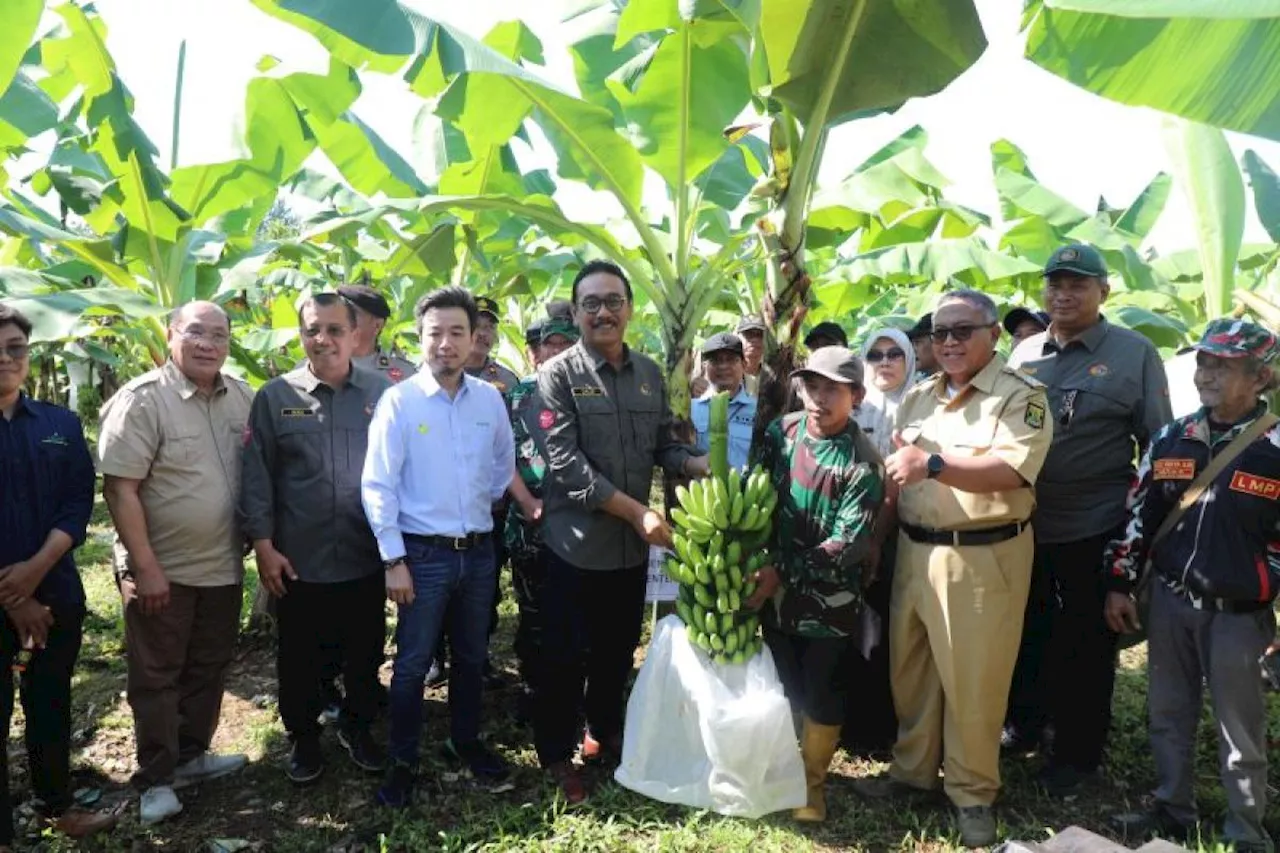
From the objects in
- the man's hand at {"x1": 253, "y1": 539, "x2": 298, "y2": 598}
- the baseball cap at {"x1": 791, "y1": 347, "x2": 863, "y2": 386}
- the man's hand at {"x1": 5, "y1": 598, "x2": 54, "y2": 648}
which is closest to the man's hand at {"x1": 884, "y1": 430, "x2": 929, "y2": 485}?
the baseball cap at {"x1": 791, "y1": 347, "x2": 863, "y2": 386}

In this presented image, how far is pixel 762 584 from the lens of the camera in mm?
3021

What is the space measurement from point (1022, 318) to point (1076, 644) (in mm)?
1758

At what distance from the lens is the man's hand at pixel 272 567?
319 centimetres

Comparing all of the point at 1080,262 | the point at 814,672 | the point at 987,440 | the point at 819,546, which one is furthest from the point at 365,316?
the point at 1080,262

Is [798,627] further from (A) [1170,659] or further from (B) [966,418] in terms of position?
(A) [1170,659]

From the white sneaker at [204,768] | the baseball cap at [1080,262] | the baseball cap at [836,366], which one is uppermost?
the baseball cap at [1080,262]

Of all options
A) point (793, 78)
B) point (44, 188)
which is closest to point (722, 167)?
point (793, 78)

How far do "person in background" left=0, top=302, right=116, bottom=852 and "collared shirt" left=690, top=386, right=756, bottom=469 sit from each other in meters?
2.92

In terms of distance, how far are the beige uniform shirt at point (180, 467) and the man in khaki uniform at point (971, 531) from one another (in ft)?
8.33

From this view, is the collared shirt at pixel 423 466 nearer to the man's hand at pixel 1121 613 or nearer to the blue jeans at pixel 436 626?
the blue jeans at pixel 436 626

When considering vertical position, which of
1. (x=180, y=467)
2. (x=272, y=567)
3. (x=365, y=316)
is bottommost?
(x=272, y=567)

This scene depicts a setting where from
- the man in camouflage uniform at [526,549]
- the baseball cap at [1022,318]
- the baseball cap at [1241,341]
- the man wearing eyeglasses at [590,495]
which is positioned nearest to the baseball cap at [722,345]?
the man in camouflage uniform at [526,549]

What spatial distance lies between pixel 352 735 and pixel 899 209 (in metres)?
6.03

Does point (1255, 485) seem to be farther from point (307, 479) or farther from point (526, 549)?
point (307, 479)
